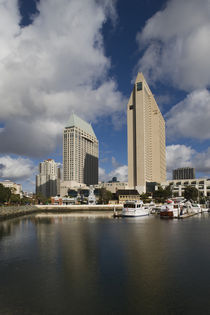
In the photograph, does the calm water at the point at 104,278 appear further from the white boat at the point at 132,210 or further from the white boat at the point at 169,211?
the white boat at the point at 132,210

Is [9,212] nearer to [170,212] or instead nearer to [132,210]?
[132,210]

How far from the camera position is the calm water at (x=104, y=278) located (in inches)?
836

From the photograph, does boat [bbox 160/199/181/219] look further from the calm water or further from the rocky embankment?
the rocky embankment

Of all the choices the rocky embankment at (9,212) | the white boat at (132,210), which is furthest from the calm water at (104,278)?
the rocky embankment at (9,212)

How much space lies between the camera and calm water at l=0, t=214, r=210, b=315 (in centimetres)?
2123

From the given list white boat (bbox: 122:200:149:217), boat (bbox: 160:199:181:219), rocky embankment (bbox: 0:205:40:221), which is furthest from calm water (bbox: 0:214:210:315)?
rocky embankment (bbox: 0:205:40:221)

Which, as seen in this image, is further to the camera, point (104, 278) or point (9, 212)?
point (9, 212)

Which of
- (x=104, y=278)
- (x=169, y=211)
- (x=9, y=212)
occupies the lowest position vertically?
(x=9, y=212)

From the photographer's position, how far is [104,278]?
93.2 ft

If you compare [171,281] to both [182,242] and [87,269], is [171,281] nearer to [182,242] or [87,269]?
[87,269]

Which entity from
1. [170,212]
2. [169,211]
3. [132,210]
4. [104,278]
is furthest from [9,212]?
[104,278]

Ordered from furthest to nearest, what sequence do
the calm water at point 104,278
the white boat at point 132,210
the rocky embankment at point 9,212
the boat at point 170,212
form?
the white boat at point 132,210
the boat at point 170,212
the rocky embankment at point 9,212
the calm water at point 104,278

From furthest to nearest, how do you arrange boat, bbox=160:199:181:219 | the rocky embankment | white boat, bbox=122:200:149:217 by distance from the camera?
1. white boat, bbox=122:200:149:217
2. boat, bbox=160:199:181:219
3. the rocky embankment

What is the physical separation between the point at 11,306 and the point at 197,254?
28506mm
